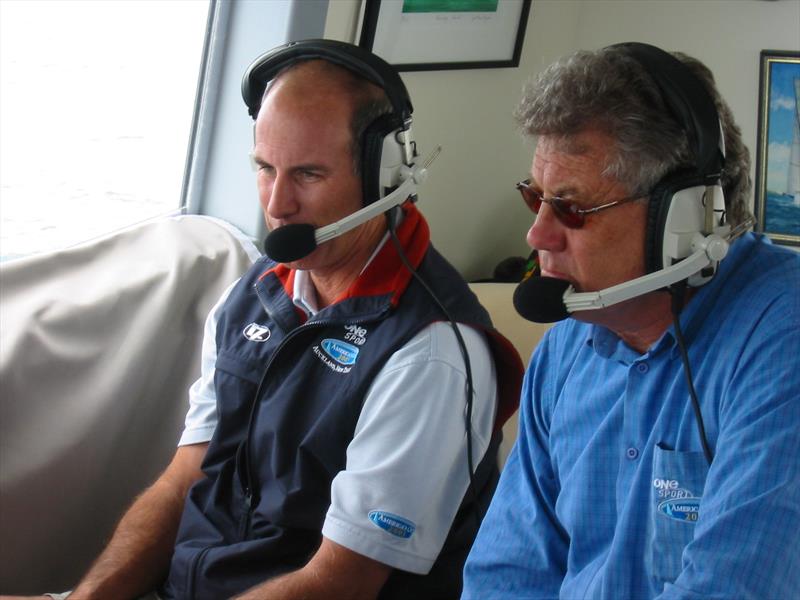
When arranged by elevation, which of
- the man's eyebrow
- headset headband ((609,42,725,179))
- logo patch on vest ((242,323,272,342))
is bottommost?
logo patch on vest ((242,323,272,342))

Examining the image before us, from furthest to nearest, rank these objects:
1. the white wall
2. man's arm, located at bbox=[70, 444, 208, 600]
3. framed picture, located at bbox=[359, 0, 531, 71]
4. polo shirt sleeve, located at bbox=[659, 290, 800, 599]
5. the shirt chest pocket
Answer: the white wall → framed picture, located at bbox=[359, 0, 531, 71] → man's arm, located at bbox=[70, 444, 208, 600] → the shirt chest pocket → polo shirt sleeve, located at bbox=[659, 290, 800, 599]

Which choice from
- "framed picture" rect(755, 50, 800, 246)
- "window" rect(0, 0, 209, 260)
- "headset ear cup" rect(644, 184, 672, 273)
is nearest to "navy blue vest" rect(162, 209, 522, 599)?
"headset ear cup" rect(644, 184, 672, 273)

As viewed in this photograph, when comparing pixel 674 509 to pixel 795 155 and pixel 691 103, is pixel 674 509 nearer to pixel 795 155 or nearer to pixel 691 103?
pixel 691 103

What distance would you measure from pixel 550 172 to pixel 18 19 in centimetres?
126

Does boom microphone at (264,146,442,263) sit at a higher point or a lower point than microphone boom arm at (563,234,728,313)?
higher

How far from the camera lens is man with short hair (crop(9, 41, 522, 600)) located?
136cm

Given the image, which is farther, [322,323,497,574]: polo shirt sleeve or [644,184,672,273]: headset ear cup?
[322,323,497,574]: polo shirt sleeve

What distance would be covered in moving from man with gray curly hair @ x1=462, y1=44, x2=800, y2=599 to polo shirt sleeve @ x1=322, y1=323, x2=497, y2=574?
0.48ft

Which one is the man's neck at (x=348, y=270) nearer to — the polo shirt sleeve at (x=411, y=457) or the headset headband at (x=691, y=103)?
the polo shirt sleeve at (x=411, y=457)

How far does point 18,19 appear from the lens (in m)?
1.90

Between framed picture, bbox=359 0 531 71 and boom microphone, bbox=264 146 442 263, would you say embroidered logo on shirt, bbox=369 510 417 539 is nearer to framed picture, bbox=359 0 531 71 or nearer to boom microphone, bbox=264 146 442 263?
boom microphone, bbox=264 146 442 263

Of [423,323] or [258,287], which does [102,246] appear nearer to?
[258,287]

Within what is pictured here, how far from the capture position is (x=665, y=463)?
1.06 m

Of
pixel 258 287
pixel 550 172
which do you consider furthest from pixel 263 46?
pixel 550 172
